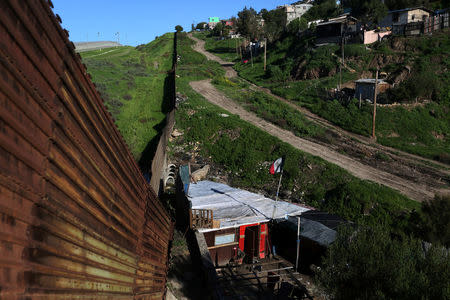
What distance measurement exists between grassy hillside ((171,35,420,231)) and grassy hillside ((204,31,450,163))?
7.13 m

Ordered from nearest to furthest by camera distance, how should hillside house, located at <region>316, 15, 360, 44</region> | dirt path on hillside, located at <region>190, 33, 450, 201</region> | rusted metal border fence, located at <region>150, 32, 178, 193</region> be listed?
rusted metal border fence, located at <region>150, 32, 178, 193</region> → dirt path on hillside, located at <region>190, 33, 450, 201</region> → hillside house, located at <region>316, 15, 360, 44</region>

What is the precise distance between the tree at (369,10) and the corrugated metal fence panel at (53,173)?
209ft

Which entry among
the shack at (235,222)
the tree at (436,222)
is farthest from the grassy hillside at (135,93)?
the tree at (436,222)

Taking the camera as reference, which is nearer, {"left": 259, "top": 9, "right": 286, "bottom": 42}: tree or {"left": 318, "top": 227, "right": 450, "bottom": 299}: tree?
{"left": 318, "top": 227, "right": 450, "bottom": 299}: tree

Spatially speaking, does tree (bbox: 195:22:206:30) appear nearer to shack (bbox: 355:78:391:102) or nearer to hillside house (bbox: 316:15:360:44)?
hillside house (bbox: 316:15:360:44)

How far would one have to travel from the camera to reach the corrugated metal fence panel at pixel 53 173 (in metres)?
2.57

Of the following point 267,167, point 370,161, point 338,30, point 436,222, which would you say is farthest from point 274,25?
point 436,222

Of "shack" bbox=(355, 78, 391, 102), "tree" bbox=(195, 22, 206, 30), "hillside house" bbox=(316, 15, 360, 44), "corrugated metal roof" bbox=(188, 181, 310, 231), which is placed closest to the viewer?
"corrugated metal roof" bbox=(188, 181, 310, 231)

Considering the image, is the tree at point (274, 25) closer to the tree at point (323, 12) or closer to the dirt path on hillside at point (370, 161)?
the tree at point (323, 12)

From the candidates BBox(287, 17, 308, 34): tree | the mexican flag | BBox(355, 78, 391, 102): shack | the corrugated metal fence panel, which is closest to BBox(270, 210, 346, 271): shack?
the mexican flag

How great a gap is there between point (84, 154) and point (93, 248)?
3.86ft

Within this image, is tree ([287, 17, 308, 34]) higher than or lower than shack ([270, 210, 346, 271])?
higher

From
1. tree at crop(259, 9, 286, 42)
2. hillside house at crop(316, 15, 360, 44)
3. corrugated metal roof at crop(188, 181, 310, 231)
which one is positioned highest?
tree at crop(259, 9, 286, 42)

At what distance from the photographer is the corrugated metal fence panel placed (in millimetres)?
2574
